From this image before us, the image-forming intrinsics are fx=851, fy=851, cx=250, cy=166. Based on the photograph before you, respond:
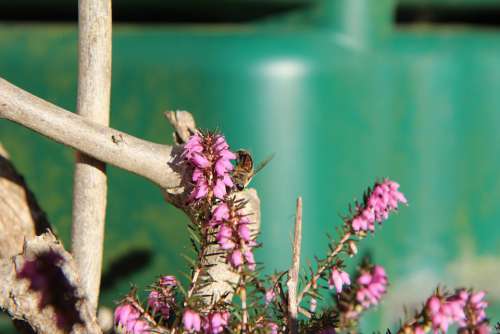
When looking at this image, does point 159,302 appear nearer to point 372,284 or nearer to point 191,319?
point 191,319

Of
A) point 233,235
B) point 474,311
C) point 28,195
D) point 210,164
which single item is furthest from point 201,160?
point 28,195

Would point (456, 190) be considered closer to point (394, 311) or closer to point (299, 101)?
point (394, 311)

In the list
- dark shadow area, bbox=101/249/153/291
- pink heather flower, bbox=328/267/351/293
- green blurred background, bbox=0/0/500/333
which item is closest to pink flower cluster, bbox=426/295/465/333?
pink heather flower, bbox=328/267/351/293

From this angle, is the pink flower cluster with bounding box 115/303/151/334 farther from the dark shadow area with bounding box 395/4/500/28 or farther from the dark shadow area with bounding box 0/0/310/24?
the dark shadow area with bounding box 395/4/500/28

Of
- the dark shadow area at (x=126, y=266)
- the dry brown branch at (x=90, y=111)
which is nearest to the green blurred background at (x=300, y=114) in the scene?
the dark shadow area at (x=126, y=266)

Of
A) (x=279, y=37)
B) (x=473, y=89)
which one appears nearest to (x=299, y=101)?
(x=279, y=37)
